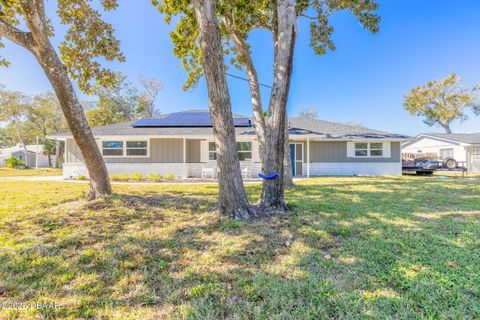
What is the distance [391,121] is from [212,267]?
153ft

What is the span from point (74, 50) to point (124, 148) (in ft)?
23.4

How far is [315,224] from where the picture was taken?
4.07 m

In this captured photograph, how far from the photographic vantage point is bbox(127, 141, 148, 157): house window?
13375 millimetres

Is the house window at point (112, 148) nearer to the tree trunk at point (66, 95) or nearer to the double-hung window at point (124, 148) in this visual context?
the double-hung window at point (124, 148)

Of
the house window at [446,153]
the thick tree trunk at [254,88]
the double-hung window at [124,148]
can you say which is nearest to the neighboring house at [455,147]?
the house window at [446,153]

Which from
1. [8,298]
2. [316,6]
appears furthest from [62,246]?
[316,6]

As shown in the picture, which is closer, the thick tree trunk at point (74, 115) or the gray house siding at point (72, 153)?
the thick tree trunk at point (74, 115)

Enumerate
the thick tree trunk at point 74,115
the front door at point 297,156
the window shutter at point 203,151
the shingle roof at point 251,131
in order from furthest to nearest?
the front door at point 297,156 → the window shutter at point 203,151 → the shingle roof at point 251,131 → the thick tree trunk at point 74,115

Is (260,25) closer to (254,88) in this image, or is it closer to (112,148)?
(254,88)

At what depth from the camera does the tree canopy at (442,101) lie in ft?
88.9

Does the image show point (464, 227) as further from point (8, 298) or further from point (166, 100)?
point (166, 100)

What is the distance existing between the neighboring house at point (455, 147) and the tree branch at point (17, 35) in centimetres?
2116

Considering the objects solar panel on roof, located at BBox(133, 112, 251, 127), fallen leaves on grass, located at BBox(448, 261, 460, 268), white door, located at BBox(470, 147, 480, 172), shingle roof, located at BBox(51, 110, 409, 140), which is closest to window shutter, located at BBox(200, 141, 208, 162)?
shingle roof, located at BBox(51, 110, 409, 140)

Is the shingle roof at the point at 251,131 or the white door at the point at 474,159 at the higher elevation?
the shingle roof at the point at 251,131
